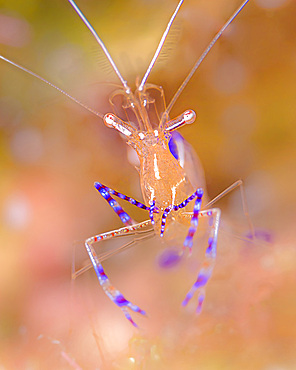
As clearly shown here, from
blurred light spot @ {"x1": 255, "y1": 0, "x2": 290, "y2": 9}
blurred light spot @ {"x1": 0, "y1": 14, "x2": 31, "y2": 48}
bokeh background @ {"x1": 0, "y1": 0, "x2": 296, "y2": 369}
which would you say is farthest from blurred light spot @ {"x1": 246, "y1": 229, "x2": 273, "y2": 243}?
blurred light spot @ {"x1": 0, "y1": 14, "x2": 31, "y2": 48}

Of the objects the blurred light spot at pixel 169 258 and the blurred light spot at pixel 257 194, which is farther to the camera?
the blurred light spot at pixel 257 194

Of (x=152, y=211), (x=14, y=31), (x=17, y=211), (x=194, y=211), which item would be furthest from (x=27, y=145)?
(x=194, y=211)

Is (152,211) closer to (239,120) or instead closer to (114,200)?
(114,200)

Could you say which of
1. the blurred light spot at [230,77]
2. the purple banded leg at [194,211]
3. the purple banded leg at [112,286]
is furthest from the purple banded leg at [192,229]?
the blurred light spot at [230,77]

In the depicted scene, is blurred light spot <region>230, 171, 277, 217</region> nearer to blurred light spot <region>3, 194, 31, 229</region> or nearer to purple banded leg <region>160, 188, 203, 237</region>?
purple banded leg <region>160, 188, 203, 237</region>

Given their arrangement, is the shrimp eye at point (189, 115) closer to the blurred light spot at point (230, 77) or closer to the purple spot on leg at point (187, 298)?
the blurred light spot at point (230, 77)

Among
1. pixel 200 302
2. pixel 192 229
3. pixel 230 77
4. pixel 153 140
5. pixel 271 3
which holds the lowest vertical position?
pixel 200 302
